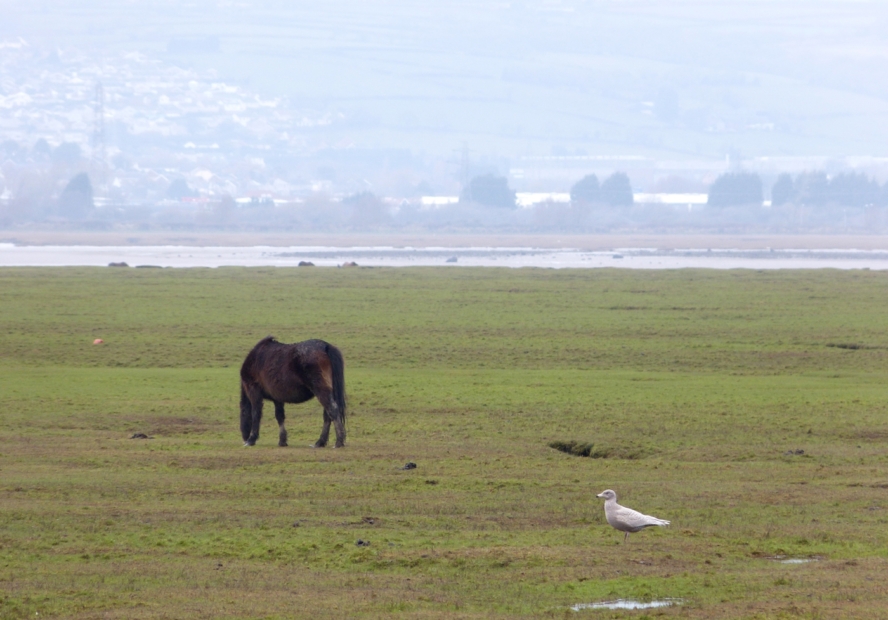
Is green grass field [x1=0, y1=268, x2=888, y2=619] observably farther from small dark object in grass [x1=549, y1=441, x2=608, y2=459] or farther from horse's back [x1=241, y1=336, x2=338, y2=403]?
horse's back [x1=241, y1=336, x2=338, y2=403]

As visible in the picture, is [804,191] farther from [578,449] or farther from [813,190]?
[578,449]

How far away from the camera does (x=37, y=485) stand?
12844 mm

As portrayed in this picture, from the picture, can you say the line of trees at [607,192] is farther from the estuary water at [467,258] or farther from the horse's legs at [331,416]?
the horse's legs at [331,416]

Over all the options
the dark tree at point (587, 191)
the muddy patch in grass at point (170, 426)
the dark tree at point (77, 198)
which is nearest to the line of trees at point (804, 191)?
the dark tree at point (587, 191)

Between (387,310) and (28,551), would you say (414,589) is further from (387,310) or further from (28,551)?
(387,310)

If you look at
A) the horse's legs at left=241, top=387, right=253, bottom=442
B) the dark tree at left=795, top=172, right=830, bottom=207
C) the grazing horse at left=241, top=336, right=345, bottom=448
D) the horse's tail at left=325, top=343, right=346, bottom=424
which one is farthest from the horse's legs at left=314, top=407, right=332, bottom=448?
the dark tree at left=795, top=172, right=830, bottom=207

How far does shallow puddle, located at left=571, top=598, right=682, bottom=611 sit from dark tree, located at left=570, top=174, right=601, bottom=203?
159771 mm

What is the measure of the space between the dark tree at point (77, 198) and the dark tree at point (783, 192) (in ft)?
307

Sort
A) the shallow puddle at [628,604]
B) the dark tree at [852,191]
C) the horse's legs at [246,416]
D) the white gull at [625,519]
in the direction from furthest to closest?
the dark tree at [852,191]
the horse's legs at [246,416]
the white gull at [625,519]
the shallow puddle at [628,604]

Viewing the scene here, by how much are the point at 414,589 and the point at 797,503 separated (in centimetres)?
509

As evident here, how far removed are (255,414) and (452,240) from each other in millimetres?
110059

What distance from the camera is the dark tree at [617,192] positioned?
6772 inches

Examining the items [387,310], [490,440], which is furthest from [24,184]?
[490,440]

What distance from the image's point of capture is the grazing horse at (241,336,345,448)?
1598 cm
